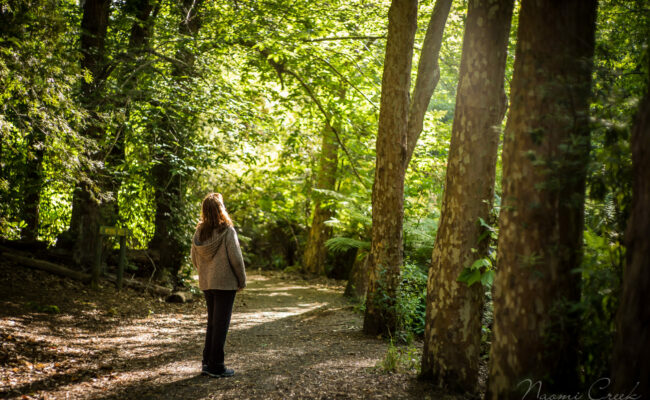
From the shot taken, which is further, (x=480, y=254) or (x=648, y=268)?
(x=480, y=254)

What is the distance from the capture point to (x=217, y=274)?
5.71m

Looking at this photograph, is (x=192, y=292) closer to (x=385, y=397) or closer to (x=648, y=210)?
(x=385, y=397)

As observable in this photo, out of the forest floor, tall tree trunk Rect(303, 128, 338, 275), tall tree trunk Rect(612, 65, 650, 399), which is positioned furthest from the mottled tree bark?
tall tree trunk Rect(612, 65, 650, 399)

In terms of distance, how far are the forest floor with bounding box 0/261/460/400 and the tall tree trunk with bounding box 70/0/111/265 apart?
112cm

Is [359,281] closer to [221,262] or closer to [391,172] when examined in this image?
[391,172]

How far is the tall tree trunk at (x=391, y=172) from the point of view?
8.03 metres

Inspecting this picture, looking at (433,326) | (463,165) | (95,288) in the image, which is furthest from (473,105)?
(95,288)

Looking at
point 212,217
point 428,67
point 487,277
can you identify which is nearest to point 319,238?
point 428,67

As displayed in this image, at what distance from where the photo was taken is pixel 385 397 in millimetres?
4723

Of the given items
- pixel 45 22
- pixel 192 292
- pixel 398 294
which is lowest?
pixel 192 292

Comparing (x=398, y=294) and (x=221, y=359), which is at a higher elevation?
(x=398, y=294)

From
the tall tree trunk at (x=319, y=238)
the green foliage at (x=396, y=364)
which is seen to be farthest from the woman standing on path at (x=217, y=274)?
the tall tree trunk at (x=319, y=238)

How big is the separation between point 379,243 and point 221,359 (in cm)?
345

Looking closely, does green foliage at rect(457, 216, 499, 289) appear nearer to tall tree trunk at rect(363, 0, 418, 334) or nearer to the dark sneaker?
tall tree trunk at rect(363, 0, 418, 334)
